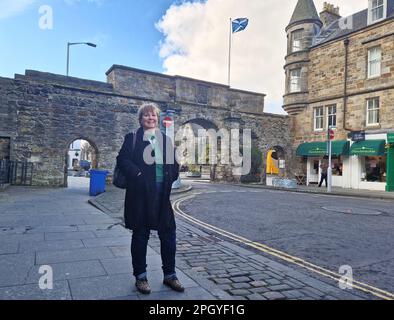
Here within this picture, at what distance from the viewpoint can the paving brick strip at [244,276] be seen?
3.52 meters

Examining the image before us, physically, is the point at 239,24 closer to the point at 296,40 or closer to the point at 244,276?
the point at 296,40

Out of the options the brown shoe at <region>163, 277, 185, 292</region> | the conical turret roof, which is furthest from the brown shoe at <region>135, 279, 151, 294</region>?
the conical turret roof

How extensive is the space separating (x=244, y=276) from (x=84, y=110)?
1598cm

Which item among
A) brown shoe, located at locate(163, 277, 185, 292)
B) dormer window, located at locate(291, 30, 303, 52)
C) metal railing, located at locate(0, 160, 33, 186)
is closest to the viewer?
brown shoe, located at locate(163, 277, 185, 292)

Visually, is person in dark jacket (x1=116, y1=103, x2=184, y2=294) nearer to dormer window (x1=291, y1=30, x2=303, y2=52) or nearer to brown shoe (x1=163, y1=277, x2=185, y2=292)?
brown shoe (x1=163, y1=277, x2=185, y2=292)

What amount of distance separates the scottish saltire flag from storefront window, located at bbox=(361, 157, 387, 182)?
1377cm

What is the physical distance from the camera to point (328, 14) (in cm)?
2614

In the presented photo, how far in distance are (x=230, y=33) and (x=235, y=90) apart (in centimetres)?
577

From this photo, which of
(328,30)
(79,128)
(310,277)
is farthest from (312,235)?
(328,30)

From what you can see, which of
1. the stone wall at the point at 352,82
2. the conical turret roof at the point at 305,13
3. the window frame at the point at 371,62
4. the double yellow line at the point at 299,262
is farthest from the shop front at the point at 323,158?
the double yellow line at the point at 299,262

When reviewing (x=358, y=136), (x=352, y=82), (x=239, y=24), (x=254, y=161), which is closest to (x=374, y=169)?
(x=358, y=136)

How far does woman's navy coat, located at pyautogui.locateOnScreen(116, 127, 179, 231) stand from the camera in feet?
11.3

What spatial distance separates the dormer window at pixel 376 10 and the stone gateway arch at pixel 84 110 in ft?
34.9

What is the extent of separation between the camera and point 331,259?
4.98m
